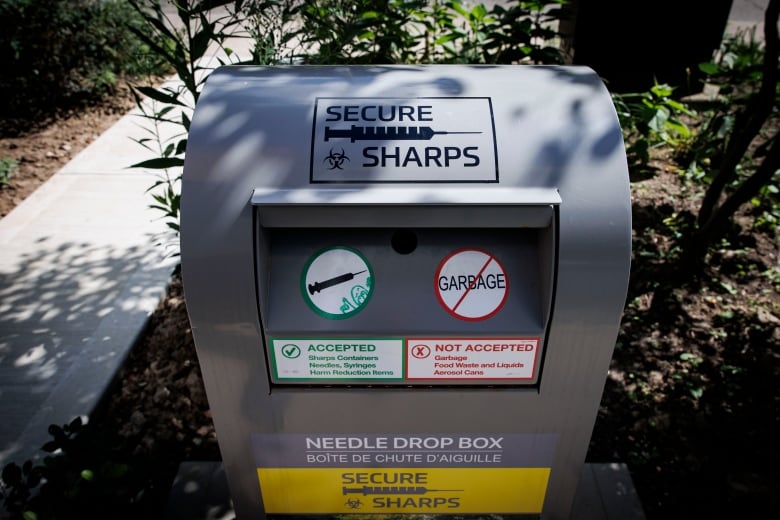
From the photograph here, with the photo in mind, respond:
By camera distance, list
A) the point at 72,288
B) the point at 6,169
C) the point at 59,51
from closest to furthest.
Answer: the point at 72,288, the point at 6,169, the point at 59,51

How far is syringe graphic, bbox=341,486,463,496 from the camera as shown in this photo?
1.78 meters

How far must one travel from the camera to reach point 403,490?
5.86 ft

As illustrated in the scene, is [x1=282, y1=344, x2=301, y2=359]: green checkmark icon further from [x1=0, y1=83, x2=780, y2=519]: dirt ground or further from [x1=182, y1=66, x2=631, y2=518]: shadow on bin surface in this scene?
[x1=0, y1=83, x2=780, y2=519]: dirt ground

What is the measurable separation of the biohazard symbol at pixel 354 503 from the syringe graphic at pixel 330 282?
78 cm

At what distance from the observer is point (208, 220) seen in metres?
1.34

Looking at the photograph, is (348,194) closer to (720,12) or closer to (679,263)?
(679,263)

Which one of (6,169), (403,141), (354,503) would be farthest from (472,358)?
(6,169)

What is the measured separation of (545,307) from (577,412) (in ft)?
1.17

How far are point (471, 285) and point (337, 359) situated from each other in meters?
0.37

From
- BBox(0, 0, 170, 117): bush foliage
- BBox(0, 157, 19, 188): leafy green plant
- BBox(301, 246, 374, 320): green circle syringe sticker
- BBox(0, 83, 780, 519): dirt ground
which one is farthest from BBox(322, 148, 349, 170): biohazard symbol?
BBox(0, 0, 170, 117): bush foliage

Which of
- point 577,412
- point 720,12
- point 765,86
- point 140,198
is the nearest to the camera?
point 577,412

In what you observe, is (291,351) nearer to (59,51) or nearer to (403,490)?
(403,490)

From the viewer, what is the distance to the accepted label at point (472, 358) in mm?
1412

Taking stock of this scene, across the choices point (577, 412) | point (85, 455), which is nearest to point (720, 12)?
point (577, 412)
